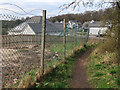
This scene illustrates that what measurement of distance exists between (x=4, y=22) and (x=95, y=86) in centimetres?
341

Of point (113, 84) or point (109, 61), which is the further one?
point (109, 61)

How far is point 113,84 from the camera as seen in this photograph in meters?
4.29

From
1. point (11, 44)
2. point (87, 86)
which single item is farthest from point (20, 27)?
point (87, 86)

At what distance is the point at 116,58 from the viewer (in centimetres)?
661

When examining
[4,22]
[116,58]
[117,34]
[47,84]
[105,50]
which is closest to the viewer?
[4,22]

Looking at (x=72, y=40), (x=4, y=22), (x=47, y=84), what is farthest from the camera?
(x=72, y=40)

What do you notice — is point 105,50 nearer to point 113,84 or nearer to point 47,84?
point 113,84

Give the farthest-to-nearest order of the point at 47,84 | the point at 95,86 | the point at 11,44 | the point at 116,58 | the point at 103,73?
the point at 116,58 → the point at 103,73 → the point at 95,86 → the point at 47,84 → the point at 11,44

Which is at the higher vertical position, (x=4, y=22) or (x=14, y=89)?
(x=4, y=22)

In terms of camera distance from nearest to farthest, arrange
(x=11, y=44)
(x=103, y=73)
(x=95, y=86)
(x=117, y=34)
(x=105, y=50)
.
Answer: (x=11, y=44), (x=95, y=86), (x=103, y=73), (x=117, y=34), (x=105, y=50)

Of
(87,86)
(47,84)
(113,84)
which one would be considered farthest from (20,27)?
(113,84)

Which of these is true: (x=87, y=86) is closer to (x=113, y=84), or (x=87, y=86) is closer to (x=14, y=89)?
(x=113, y=84)

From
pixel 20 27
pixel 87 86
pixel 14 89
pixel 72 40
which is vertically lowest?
pixel 87 86

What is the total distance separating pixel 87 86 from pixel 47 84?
1.39m
